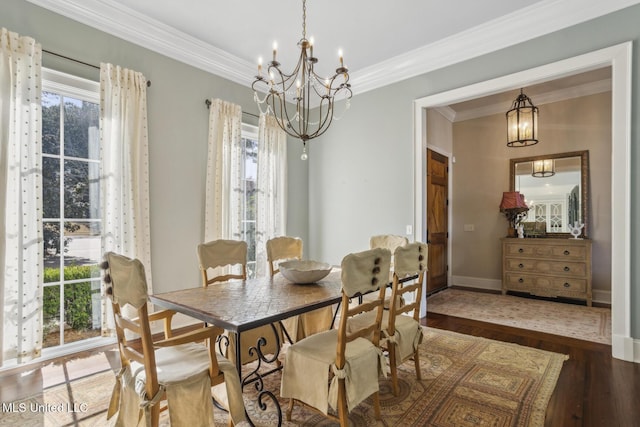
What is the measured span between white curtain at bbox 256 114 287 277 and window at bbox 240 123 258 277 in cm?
7

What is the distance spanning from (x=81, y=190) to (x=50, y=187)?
22 cm

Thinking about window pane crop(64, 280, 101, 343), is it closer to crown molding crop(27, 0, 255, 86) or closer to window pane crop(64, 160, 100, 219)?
window pane crop(64, 160, 100, 219)

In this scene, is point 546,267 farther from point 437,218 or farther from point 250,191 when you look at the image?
point 250,191

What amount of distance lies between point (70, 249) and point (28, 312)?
1.94 ft

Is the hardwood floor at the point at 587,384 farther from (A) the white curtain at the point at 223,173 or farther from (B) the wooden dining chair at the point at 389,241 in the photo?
(A) the white curtain at the point at 223,173

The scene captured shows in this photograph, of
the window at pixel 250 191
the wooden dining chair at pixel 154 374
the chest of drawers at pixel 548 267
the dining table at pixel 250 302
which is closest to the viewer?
the wooden dining chair at pixel 154 374

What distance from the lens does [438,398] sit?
2246mm

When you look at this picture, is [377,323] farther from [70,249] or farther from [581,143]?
[581,143]

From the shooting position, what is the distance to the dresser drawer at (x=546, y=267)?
15.6ft

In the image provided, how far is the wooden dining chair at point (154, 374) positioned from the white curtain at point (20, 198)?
1.39 m

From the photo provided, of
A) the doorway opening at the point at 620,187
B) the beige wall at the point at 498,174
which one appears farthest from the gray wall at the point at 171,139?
the beige wall at the point at 498,174

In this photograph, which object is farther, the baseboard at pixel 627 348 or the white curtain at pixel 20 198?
the baseboard at pixel 627 348

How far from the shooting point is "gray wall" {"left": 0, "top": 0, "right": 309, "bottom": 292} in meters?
3.09

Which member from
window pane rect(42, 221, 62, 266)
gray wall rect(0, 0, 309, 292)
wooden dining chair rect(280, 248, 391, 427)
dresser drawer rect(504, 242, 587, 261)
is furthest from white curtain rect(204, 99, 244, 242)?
dresser drawer rect(504, 242, 587, 261)
